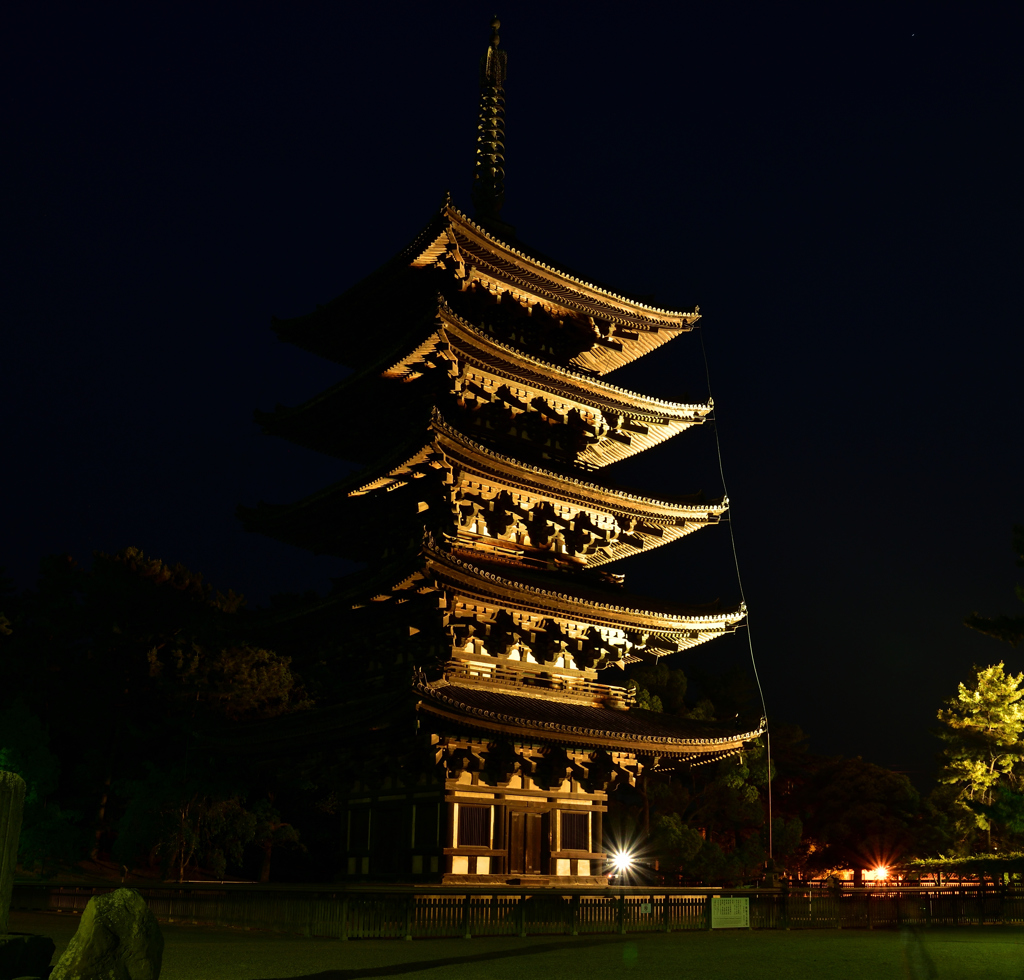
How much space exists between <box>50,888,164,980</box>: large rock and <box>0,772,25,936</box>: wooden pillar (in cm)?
78

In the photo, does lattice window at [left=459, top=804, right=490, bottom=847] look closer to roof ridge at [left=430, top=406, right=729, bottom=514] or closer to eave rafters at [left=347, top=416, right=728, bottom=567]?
eave rafters at [left=347, top=416, right=728, bottom=567]

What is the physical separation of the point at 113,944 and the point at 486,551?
1953 cm

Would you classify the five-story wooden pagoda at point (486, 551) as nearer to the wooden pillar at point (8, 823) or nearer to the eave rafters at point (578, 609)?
the eave rafters at point (578, 609)

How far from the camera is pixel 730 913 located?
2497 centimetres

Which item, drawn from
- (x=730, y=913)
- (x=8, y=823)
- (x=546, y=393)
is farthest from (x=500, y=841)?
(x=8, y=823)

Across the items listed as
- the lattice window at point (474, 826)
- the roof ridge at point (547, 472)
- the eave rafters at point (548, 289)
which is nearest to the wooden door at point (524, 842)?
the lattice window at point (474, 826)

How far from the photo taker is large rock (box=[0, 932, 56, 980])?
31.2 feet

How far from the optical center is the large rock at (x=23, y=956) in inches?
374

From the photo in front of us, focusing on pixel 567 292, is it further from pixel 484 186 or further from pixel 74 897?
pixel 74 897

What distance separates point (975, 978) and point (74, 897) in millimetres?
24761

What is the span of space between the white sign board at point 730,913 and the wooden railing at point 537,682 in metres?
6.49

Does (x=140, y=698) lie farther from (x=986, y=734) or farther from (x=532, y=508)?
(x=986, y=734)

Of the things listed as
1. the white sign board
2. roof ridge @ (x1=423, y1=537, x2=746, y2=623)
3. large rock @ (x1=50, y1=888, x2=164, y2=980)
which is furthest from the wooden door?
large rock @ (x1=50, y1=888, x2=164, y2=980)

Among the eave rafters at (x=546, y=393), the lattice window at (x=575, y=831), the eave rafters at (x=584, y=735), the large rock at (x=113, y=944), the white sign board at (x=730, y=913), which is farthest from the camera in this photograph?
the eave rafters at (x=546, y=393)
